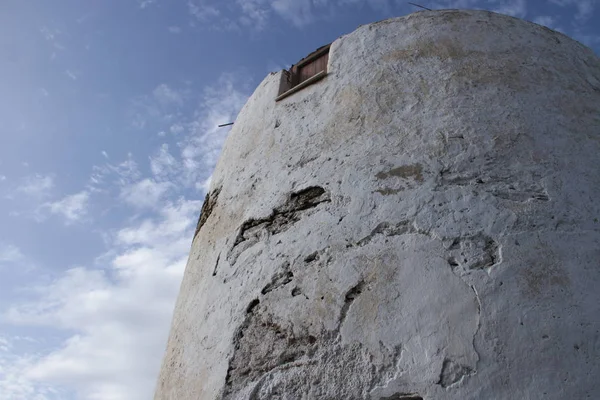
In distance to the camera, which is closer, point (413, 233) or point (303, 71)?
point (413, 233)

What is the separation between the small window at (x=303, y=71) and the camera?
3.00 meters

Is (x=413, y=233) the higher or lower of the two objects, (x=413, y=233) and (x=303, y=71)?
the lower

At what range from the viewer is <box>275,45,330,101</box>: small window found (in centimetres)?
300

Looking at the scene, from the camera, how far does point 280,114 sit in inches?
111

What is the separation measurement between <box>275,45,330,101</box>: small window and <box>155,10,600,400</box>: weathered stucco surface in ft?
0.36

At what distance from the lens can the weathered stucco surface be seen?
172 cm

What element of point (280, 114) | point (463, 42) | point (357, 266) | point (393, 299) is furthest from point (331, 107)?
point (393, 299)

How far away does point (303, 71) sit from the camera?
3.14m

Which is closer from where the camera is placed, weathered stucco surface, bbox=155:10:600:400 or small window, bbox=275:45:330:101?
weathered stucco surface, bbox=155:10:600:400

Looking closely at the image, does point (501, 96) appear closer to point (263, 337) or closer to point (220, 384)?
point (263, 337)

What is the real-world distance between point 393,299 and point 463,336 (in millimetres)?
244

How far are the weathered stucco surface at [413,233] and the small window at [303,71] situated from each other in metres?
0.11

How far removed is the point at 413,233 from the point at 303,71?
1.45 meters

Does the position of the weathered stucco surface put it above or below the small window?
below
